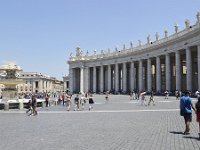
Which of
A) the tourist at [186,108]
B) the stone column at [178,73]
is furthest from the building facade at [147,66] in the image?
the tourist at [186,108]

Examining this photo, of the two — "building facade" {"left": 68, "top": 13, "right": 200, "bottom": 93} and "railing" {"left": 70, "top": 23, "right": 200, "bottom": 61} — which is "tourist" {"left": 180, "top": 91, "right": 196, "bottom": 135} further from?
"railing" {"left": 70, "top": 23, "right": 200, "bottom": 61}

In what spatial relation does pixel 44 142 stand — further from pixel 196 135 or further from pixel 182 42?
pixel 182 42

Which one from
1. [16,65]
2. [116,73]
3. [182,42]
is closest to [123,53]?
[116,73]

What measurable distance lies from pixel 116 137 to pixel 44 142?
3.12 m

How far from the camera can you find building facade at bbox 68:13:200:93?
6361cm

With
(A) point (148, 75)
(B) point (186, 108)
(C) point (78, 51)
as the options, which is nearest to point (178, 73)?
(A) point (148, 75)

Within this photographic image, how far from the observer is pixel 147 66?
8444 centimetres

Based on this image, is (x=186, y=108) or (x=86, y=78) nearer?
(x=186, y=108)

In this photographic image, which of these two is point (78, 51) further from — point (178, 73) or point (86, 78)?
point (178, 73)

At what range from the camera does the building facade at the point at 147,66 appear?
63.6 meters

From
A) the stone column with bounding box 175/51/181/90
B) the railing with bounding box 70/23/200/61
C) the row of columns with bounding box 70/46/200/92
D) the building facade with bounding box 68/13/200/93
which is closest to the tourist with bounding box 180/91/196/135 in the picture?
the building facade with bounding box 68/13/200/93

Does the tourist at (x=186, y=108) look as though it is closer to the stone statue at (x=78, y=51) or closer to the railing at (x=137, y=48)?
the railing at (x=137, y=48)

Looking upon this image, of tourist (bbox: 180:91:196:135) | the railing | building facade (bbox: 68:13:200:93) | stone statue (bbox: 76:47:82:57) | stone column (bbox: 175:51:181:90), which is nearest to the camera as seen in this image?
tourist (bbox: 180:91:196:135)

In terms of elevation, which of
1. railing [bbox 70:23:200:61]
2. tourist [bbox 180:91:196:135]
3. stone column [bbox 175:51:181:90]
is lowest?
tourist [bbox 180:91:196:135]
